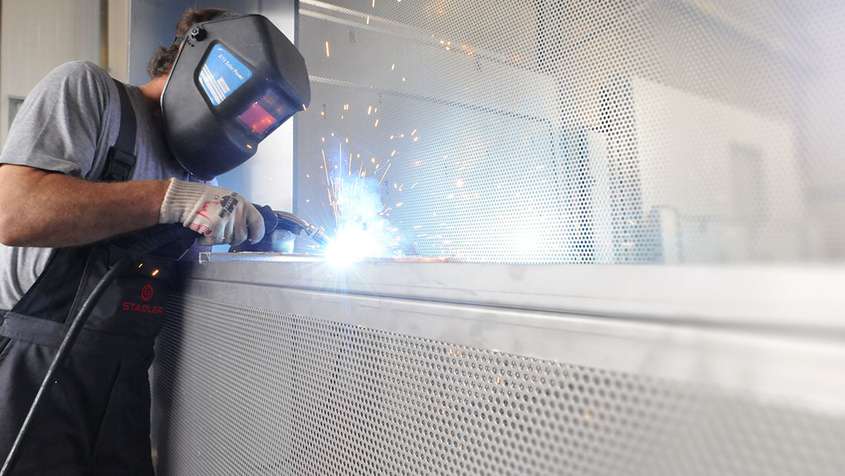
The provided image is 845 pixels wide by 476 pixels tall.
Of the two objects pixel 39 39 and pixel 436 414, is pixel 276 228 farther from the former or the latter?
pixel 39 39

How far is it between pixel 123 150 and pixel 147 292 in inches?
13.1

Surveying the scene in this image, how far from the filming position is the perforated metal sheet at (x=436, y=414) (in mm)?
327

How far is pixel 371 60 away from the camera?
1510 millimetres

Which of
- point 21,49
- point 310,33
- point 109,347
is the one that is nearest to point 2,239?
point 109,347

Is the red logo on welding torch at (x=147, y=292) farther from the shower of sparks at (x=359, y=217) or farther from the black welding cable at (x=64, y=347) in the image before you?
the shower of sparks at (x=359, y=217)

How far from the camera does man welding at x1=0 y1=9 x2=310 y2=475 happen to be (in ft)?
3.28

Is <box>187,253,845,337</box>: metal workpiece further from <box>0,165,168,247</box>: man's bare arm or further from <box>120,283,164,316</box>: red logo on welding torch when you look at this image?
<box>120,283,164,316</box>: red logo on welding torch

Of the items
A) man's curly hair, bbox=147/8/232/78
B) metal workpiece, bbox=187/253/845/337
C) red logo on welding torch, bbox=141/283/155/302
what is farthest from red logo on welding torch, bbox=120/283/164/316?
metal workpiece, bbox=187/253/845/337

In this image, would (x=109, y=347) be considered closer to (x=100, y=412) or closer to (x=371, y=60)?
(x=100, y=412)

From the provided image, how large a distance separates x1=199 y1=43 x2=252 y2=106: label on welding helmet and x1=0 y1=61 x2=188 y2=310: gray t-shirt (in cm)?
22

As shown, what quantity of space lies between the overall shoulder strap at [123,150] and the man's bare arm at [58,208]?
17cm

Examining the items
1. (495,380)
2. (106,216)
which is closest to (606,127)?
(495,380)

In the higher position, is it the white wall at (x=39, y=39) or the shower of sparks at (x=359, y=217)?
the white wall at (x=39, y=39)

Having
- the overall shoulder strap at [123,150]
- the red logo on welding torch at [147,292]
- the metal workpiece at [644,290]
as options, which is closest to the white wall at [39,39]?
the overall shoulder strap at [123,150]
